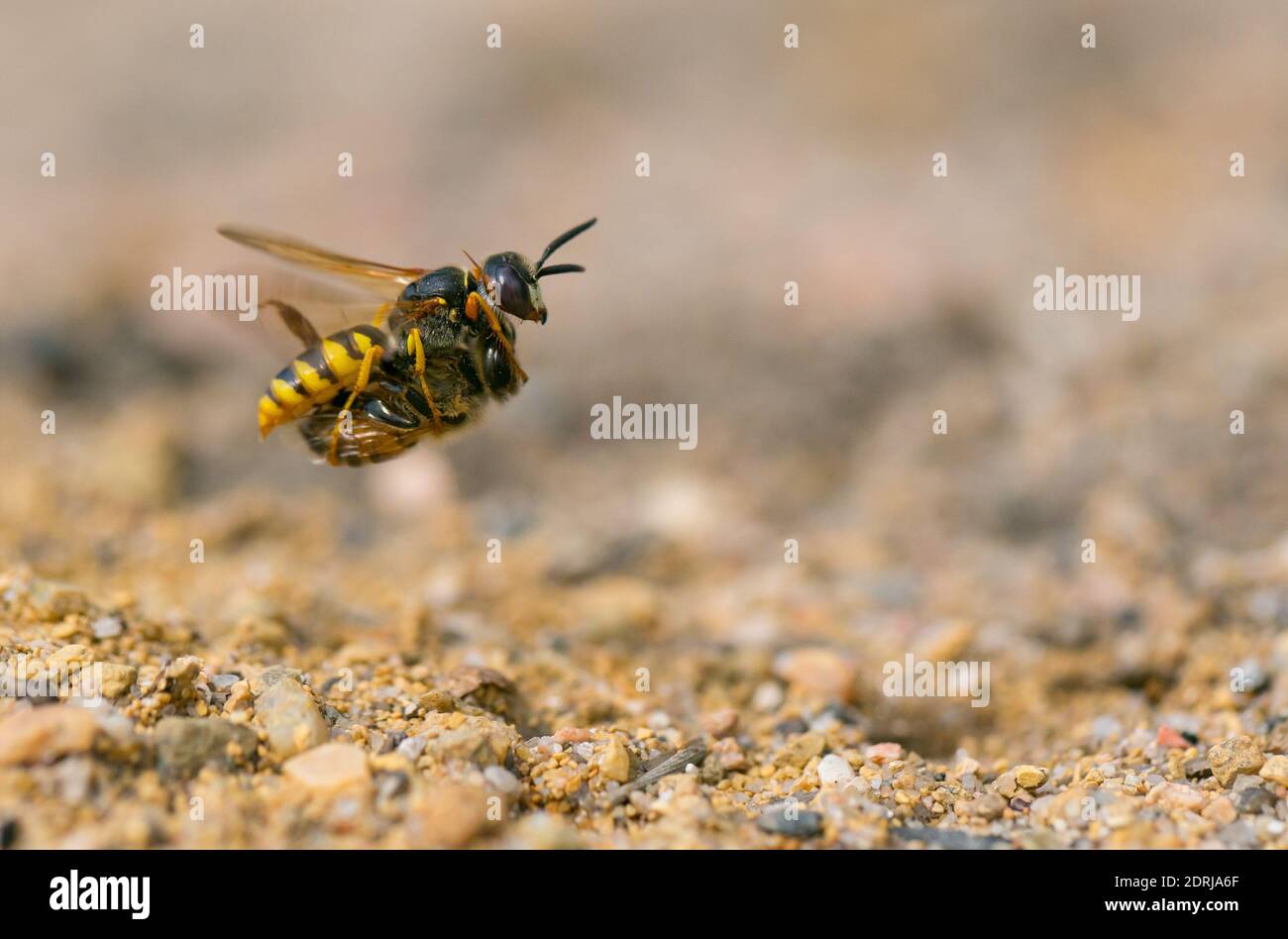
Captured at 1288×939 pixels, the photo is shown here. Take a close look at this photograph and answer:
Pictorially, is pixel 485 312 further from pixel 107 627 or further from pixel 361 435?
pixel 107 627

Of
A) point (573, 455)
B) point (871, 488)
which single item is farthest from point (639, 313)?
point (871, 488)

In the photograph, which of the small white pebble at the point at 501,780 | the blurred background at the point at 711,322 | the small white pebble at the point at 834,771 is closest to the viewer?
the small white pebble at the point at 501,780

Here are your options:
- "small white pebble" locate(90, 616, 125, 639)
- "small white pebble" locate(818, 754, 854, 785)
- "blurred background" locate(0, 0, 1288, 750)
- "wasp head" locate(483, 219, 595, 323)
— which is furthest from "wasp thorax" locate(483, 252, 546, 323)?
"small white pebble" locate(818, 754, 854, 785)

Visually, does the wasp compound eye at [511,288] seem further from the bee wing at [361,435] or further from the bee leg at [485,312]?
the bee wing at [361,435]

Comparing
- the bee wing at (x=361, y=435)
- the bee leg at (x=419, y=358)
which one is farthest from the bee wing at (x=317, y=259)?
the bee wing at (x=361, y=435)
